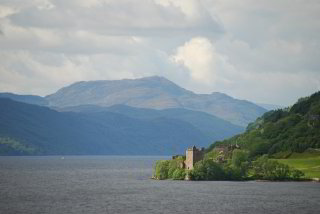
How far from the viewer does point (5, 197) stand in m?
169

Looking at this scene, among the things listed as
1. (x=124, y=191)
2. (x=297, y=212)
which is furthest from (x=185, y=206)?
(x=124, y=191)

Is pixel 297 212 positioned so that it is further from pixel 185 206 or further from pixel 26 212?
pixel 26 212

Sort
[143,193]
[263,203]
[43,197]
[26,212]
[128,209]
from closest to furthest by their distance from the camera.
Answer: [26,212] < [128,209] < [263,203] < [43,197] < [143,193]

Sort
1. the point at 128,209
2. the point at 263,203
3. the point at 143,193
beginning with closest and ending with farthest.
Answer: the point at 128,209 < the point at 263,203 < the point at 143,193

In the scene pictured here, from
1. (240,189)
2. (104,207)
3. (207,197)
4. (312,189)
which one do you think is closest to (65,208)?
(104,207)

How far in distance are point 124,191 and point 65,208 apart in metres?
51.2

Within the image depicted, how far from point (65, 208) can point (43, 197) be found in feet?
92.6

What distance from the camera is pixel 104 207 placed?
14950cm

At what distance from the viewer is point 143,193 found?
7338 inches

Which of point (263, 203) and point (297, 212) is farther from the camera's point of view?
point (263, 203)

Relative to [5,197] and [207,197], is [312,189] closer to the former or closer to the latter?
[207,197]

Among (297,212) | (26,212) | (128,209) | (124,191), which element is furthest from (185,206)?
(124,191)

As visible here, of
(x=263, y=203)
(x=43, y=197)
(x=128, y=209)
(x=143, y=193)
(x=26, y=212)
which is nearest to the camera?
(x=26, y=212)

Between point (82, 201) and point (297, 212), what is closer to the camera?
point (297, 212)
